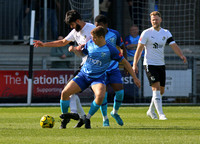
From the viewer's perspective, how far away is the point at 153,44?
448 inches

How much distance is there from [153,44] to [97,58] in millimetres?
2834

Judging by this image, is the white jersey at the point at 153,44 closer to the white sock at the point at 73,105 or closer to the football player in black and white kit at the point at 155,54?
the football player in black and white kit at the point at 155,54

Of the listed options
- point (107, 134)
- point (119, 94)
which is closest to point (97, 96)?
point (107, 134)

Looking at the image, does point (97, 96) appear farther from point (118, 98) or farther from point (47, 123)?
point (118, 98)

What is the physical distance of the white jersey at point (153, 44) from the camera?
11297mm

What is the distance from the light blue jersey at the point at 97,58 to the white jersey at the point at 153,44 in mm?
2498

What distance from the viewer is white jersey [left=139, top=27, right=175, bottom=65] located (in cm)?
1130

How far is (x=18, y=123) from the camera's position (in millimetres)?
10242

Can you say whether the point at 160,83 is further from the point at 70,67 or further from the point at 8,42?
the point at 8,42

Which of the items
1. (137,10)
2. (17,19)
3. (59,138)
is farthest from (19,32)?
(59,138)

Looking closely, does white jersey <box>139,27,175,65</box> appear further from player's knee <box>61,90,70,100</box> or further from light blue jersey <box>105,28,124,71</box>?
player's knee <box>61,90,70,100</box>

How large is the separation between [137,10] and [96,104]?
10280mm

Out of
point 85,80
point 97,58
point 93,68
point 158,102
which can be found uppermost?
point 97,58

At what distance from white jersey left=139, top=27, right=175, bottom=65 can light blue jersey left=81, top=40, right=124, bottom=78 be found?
2498mm
